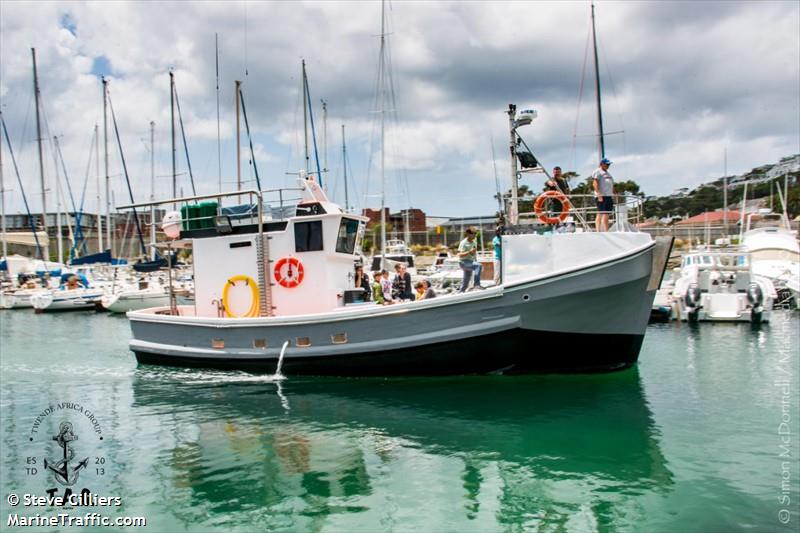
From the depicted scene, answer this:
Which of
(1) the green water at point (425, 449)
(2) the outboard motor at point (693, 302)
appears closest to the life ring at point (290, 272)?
(1) the green water at point (425, 449)

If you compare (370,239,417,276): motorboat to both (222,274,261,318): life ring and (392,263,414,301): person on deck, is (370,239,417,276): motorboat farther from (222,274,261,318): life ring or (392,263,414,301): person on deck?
(222,274,261,318): life ring

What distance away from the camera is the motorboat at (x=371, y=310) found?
36.5 ft

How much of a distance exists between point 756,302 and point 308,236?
734 inches

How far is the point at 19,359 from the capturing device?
58.2 feet

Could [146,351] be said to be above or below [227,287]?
below

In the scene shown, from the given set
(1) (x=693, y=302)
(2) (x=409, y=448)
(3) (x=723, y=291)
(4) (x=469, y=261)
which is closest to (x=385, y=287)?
(4) (x=469, y=261)

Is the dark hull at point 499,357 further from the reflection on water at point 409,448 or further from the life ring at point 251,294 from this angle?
the life ring at point 251,294

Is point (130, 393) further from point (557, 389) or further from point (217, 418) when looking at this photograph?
point (557, 389)

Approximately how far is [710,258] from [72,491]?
27100 mm

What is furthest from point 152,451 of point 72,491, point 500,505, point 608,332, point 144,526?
point 608,332

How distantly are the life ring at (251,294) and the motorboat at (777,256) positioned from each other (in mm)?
26017

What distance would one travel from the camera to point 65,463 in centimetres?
878

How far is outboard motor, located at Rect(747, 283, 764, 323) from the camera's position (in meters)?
23.4

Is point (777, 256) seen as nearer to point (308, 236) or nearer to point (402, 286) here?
point (402, 286)
